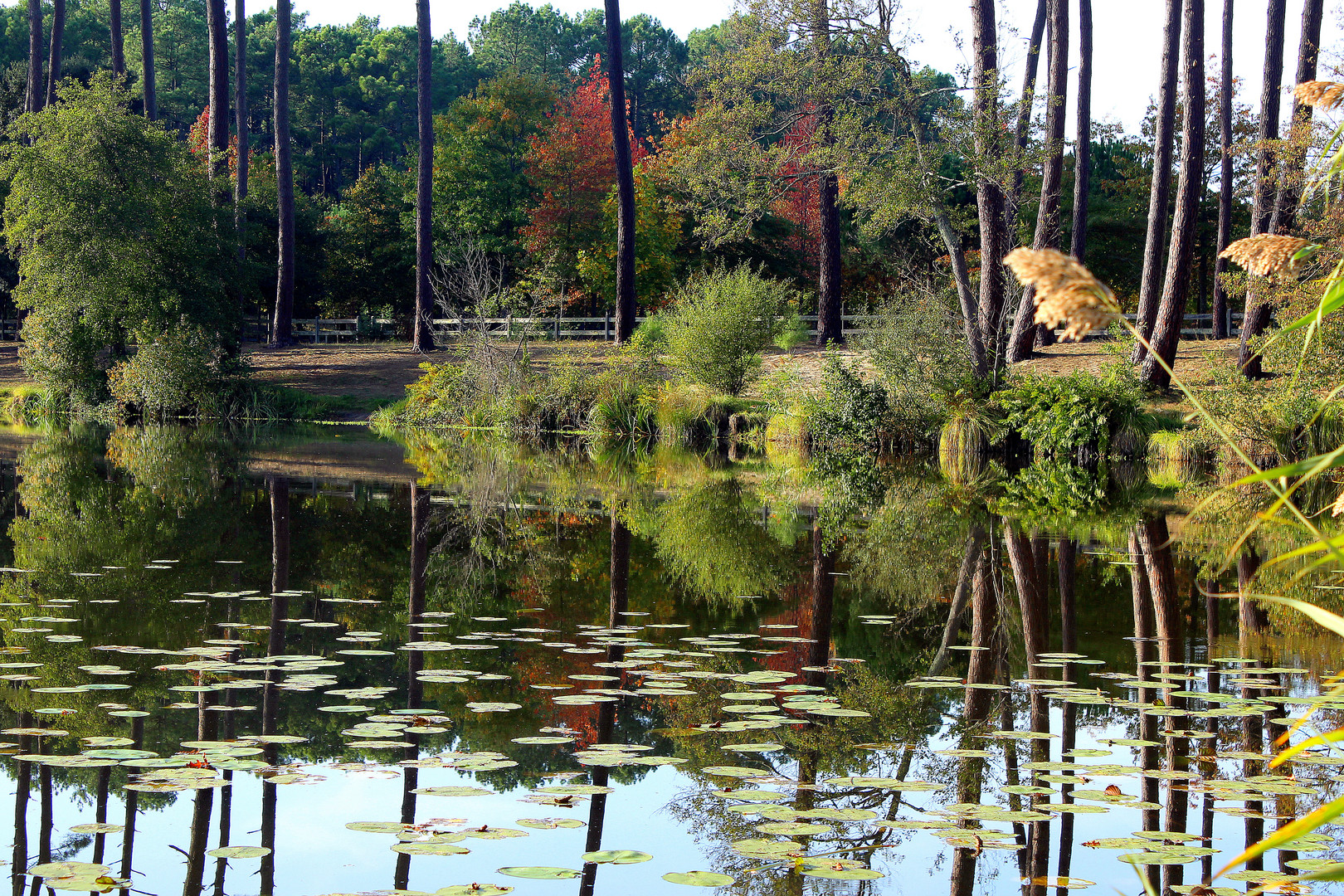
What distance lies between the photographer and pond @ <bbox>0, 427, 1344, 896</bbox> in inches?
143

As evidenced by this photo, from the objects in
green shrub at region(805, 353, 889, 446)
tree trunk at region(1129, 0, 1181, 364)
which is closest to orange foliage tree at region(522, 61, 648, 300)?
green shrub at region(805, 353, 889, 446)

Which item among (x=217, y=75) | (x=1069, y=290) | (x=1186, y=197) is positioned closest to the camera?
(x=1069, y=290)

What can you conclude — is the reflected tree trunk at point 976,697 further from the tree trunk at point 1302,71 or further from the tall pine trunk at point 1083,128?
the tall pine trunk at point 1083,128

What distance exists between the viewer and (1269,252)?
7.75 feet

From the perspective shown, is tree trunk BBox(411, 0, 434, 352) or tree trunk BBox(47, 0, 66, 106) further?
tree trunk BBox(47, 0, 66, 106)

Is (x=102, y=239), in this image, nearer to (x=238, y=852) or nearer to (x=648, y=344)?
(x=648, y=344)

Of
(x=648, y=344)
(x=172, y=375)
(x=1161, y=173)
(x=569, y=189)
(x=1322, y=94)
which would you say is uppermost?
(x=569, y=189)

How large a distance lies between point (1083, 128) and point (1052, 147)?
5.94 metres

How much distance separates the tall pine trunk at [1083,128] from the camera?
29.2m

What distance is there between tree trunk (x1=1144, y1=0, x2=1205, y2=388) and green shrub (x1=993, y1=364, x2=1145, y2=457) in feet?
8.01

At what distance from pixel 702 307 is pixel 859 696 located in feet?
66.0

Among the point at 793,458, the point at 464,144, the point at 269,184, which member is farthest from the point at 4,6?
the point at 793,458

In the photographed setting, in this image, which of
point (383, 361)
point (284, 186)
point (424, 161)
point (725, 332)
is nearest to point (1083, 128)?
point (725, 332)

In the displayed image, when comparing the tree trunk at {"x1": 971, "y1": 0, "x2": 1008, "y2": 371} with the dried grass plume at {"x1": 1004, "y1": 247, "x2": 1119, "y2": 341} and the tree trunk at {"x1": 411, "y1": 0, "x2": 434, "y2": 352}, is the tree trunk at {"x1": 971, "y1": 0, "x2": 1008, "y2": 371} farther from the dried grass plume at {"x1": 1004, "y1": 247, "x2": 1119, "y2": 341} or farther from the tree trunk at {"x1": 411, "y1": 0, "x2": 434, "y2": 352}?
the dried grass plume at {"x1": 1004, "y1": 247, "x2": 1119, "y2": 341}
